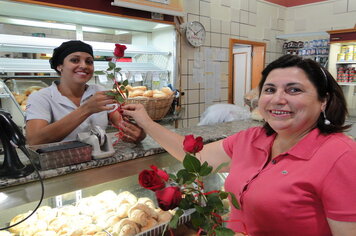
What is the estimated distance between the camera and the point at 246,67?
20.0 ft

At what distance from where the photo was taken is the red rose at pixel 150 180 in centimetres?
52

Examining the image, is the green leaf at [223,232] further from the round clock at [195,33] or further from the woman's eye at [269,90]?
the round clock at [195,33]

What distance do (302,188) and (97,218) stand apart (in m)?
0.90

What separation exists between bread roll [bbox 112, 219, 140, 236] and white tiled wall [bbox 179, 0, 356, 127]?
11.0 ft

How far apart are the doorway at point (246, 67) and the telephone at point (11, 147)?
4.99m

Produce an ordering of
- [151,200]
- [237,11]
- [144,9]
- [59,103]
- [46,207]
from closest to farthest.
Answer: [46,207] < [151,200] < [59,103] < [144,9] < [237,11]

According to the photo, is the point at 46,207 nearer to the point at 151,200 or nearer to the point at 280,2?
the point at 151,200

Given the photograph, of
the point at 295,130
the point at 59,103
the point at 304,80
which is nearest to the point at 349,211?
the point at 295,130

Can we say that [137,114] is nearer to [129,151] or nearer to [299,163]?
[129,151]

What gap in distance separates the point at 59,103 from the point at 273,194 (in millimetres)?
1405

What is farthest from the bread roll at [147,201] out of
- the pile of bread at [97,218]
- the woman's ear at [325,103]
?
the woman's ear at [325,103]

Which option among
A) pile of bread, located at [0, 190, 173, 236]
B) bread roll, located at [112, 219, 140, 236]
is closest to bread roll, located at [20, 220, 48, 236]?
pile of bread, located at [0, 190, 173, 236]

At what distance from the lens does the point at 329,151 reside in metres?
0.96

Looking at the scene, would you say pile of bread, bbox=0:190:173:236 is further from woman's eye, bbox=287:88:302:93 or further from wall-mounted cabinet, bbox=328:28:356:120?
wall-mounted cabinet, bbox=328:28:356:120
